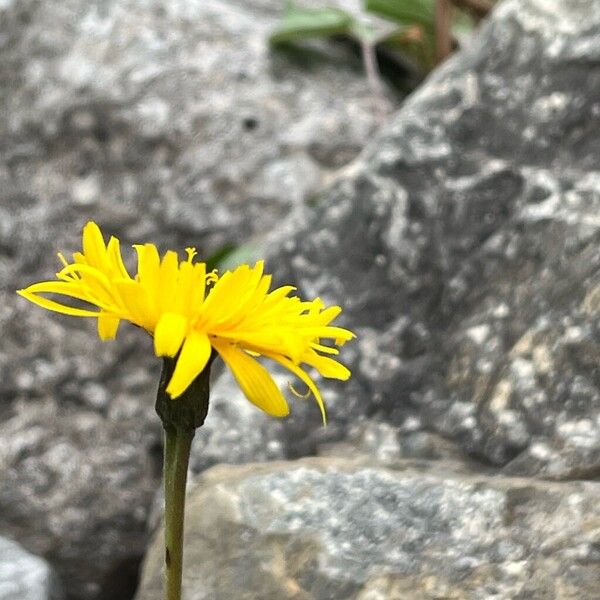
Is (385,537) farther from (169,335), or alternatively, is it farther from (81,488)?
(81,488)

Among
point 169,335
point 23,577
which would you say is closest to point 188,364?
point 169,335

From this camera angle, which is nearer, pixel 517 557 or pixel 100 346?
pixel 517 557

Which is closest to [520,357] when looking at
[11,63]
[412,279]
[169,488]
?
[412,279]

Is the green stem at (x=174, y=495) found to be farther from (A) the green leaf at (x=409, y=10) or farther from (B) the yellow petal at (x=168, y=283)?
(A) the green leaf at (x=409, y=10)

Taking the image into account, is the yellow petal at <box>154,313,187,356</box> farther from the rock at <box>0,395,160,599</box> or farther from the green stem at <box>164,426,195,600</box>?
the rock at <box>0,395,160,599</box>

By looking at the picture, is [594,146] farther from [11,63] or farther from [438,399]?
[11,63]

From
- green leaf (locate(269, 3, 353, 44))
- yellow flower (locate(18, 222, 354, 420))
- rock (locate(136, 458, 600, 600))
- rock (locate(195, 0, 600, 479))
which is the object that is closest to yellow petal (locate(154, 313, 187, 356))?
yellow flower (locate(18, 222, 354, 420))
